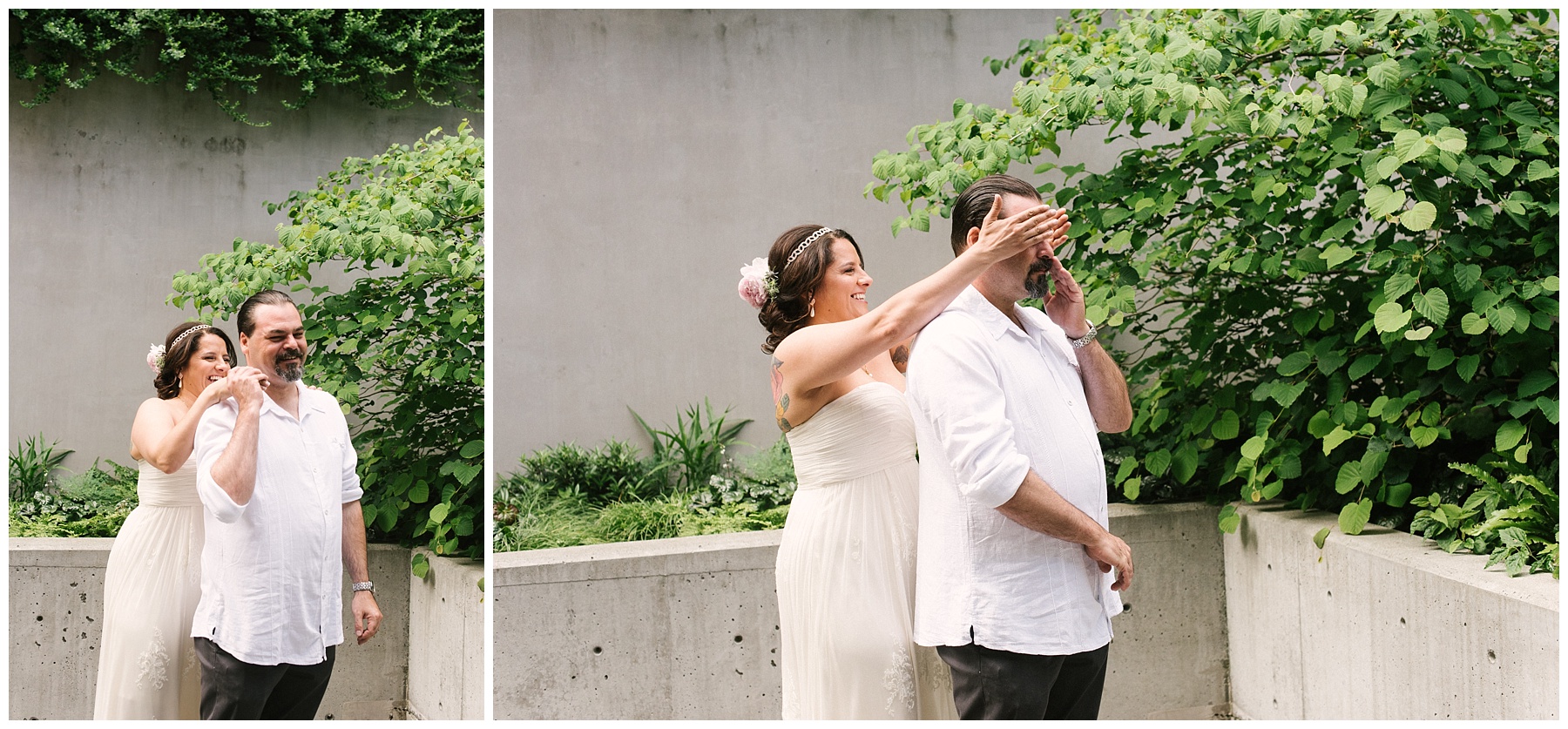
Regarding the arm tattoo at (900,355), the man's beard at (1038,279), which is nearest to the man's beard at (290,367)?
the arm tattoo at (900,355)

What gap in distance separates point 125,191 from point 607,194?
6.14 feet

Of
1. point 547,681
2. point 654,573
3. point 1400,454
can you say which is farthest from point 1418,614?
point 547,681

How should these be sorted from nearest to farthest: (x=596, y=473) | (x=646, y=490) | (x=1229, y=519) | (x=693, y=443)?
(x=1229, y=519), (x=596, y=473), (x=646, y=490), (x=693, y=443)

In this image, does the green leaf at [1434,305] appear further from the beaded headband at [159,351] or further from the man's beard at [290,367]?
the beaded headband at [159,351]

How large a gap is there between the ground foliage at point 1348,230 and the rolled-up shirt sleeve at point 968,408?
1.20 meters

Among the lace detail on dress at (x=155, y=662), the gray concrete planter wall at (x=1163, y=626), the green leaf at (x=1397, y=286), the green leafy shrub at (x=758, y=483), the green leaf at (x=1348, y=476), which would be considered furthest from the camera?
the green leafy shrub at (x=758, y=483)

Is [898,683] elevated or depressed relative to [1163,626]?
elevated

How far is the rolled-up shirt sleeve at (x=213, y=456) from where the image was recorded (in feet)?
7.41

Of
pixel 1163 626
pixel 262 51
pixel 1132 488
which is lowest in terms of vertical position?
pixel 1163 626

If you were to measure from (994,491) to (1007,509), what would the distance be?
0.21 ft

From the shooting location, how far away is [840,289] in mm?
2189

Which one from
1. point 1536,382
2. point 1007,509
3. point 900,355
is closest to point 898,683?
point 1007,509

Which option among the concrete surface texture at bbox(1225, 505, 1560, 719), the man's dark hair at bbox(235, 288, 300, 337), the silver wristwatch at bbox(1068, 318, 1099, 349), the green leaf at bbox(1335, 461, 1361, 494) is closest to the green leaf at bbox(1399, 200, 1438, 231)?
the green leaf at bbox(1335, 461, 1361, 494)

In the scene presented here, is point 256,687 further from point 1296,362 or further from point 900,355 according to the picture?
point 1296,362
